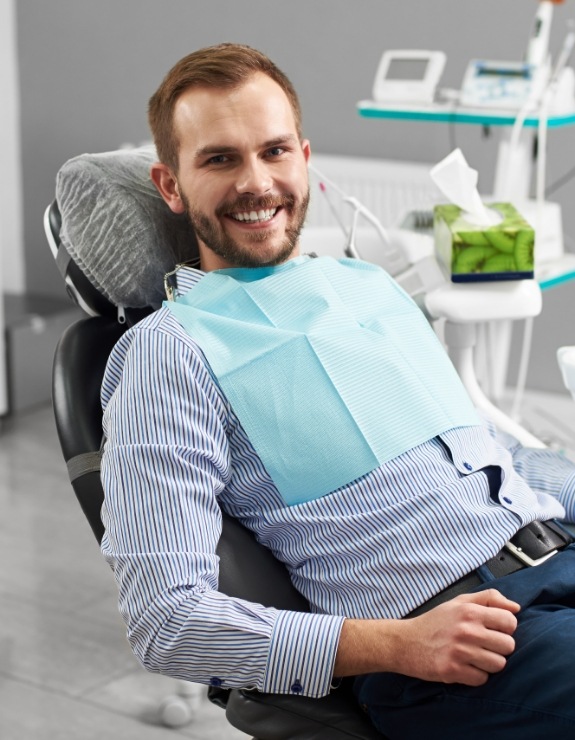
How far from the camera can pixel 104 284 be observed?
60.9 inches

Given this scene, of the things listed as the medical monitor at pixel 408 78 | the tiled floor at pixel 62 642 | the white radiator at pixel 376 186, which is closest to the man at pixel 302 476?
the tiled floor at pixel 62 642

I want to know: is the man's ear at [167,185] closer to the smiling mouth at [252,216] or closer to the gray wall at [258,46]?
the smiling mouth at [252,216]

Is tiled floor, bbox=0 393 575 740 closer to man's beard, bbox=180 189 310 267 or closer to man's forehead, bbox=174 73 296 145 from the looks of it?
man's beard, bbox=180 189 310 267

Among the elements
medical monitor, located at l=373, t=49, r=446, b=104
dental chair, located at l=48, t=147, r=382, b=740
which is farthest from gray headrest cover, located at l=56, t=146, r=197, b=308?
medical monitor, located at l=373, t=49, r=446, b=104

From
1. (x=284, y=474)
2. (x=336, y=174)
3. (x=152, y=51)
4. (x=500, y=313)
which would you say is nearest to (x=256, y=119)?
(x=284, y=474)

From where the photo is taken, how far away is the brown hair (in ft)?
4.75

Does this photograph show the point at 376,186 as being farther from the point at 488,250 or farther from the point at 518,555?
the point at 518,555

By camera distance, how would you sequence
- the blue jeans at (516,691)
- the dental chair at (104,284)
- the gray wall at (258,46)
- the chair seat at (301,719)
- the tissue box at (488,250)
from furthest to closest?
the gray wall at (258,46) < the tissue box at (488,250) < the dental chair at (104,284) < the chair seat at (301,719) < the blue jeans at (516,691)

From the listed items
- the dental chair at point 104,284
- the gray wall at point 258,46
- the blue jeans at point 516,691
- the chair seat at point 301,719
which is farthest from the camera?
the gray wall at point 258,46

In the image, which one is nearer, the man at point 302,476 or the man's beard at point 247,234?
the man at point 302,476

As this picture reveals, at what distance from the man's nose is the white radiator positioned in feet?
6.30

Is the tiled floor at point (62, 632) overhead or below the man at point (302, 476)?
below

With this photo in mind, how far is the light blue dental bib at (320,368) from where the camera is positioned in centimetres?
131

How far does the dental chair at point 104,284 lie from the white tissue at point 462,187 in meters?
0.47
